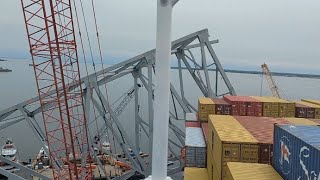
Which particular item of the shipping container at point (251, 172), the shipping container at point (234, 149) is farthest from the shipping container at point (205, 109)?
the shipping container at point (251, 172)

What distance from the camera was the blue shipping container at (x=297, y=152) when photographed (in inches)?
432

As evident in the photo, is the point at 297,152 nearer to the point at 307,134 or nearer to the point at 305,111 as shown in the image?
the point at 307,134

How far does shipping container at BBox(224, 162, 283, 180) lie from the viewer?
13.6 metres

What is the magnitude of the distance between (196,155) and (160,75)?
52.3 feet

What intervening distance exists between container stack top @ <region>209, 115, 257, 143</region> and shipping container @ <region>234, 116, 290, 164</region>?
15.3 inches

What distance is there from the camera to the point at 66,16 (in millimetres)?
24047

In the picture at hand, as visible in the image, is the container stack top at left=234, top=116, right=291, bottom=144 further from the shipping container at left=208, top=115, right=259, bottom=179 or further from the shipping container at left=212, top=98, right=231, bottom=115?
the shipping container at left=212, top=98, right=231, bottom=115

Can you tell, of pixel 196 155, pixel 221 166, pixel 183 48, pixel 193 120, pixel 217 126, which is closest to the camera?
pixel 221 166

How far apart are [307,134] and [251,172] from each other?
8.57 ft

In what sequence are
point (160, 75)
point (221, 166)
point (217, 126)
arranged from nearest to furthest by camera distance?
point (160, 75) < point (221, 166) < point (217, 126)

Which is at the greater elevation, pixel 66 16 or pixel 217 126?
pixel 66 16

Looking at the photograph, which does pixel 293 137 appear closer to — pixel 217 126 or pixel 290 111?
pixel 217 126

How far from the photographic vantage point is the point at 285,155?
45.8 feet

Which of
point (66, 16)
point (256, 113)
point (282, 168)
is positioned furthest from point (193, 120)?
point (282, 168)
